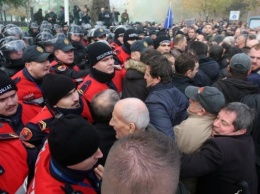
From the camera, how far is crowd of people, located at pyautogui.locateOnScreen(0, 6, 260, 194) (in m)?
1.07

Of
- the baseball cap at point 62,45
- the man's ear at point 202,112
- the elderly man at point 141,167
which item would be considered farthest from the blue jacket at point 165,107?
the baseball cap at point 62,45

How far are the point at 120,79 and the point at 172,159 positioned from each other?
9.45 feet

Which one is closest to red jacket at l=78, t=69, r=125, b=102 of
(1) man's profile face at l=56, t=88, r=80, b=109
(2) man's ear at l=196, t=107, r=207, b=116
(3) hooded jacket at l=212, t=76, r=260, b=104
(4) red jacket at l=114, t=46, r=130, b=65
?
(1) man's profile face at l=56, t=88, r=80, b=109

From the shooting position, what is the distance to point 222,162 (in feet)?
6.79

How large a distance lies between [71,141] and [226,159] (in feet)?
3.97

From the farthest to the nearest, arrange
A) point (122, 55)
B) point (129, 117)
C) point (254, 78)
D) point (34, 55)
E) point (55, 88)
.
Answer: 1. point (122, 55)
2. point (254, 78)
3. point (34, 55)
4. point (55, 88)
5. point (129, 117)

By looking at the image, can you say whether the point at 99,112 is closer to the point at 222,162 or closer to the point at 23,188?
the point at 23,188

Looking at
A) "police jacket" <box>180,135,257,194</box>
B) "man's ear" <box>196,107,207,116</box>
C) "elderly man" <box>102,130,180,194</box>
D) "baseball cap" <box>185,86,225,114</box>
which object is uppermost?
"elderly man" <box>102,130,180,194</box>

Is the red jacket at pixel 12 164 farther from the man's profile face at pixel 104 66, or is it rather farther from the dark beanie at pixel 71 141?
the man's profile face at pixel 104 66

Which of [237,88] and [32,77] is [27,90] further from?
[237,88]

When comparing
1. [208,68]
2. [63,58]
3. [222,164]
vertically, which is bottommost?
[222,164]

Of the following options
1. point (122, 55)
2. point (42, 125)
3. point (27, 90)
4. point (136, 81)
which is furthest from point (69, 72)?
point (42, 125)

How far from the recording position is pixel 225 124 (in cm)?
230

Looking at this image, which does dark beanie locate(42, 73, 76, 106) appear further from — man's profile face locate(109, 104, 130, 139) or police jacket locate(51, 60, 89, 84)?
police jacket locate(51, 60, 89, 84)
